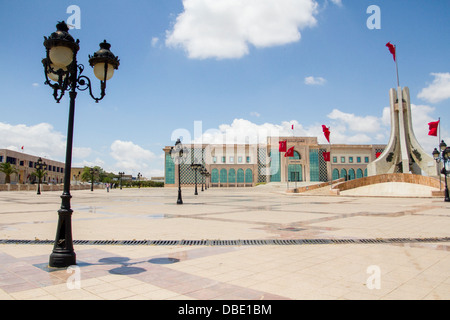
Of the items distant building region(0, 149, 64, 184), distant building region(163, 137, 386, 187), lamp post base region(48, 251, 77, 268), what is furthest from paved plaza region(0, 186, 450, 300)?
distant building region(163, 137, 386, 187)

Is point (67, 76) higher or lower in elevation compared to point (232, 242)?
higher

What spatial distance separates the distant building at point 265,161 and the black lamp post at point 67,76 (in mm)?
79478

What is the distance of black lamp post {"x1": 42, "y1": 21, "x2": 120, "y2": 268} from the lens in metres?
5.16

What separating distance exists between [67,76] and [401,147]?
154 ft

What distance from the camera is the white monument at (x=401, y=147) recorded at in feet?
140

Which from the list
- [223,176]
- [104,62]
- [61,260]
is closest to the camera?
[61,260]

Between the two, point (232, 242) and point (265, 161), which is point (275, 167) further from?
point (232, 242)

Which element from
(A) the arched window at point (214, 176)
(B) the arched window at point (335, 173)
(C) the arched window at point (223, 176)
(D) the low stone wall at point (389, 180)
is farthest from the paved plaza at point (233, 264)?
(B) the arched window at point (335, 173)

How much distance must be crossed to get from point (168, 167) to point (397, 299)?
88841 millimetres

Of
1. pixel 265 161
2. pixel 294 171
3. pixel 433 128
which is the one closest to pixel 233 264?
pixel 433 128

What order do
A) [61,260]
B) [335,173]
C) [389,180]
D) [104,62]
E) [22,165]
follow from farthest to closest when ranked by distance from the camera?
[335,173], [22,165], [389,180], [104,62], [61,260]

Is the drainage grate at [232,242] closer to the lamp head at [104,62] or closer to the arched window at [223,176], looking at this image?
the lamp head at [104,62]

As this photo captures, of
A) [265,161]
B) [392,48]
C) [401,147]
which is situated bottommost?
[401,147]

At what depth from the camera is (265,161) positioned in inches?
3447
